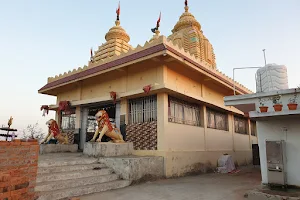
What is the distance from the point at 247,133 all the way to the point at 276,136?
1210cm

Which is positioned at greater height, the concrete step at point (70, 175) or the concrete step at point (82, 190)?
the concrete step at point (70, 175)

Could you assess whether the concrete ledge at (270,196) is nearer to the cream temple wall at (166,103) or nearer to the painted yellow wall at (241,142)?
the cream temple wall at (166,103)

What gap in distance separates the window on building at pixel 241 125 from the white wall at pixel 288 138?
31.9 ft

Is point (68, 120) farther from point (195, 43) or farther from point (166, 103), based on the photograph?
point (195, 43)

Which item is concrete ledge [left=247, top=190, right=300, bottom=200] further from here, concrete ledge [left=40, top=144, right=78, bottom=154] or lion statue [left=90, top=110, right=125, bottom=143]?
concrete ledge [left=40, top=144, right=78, bottom=154]

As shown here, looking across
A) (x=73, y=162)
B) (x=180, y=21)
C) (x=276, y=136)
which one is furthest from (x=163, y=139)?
(x=180, y=21)

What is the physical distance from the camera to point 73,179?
5.87m

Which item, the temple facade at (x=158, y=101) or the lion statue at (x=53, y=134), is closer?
the temple facade at (x=158, y=101)

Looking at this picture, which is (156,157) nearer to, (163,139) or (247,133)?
(163,139)

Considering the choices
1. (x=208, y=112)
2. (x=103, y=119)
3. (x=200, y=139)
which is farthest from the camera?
(x=208, y=112)

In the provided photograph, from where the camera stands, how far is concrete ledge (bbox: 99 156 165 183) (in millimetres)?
6754

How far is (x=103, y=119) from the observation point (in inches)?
346

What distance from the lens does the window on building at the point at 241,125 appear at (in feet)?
49.9

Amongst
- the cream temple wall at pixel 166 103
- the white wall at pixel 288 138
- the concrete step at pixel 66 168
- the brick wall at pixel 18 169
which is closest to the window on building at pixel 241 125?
the cream temple wall at pixel 166 103
